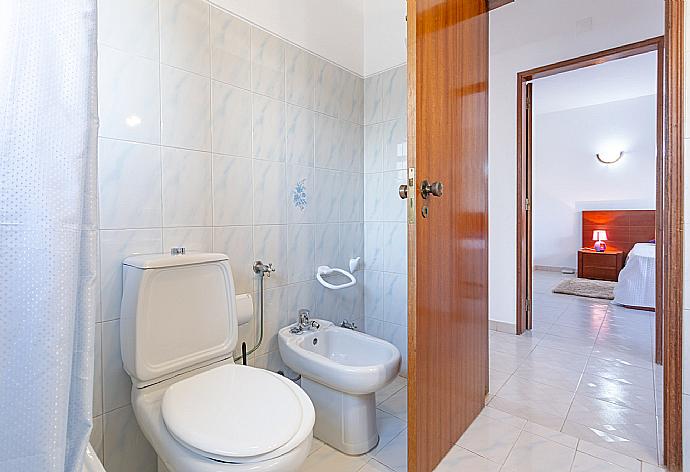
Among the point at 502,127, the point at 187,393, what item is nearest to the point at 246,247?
the point at 187,393

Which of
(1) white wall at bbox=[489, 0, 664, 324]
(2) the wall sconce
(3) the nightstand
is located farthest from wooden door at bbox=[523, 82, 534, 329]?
(2) the wall sconce

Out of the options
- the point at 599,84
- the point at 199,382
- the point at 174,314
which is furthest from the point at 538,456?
the point at 599,84

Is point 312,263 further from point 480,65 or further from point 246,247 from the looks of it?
point 480,65

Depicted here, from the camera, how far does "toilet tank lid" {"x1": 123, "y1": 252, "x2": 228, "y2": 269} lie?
1.16 m

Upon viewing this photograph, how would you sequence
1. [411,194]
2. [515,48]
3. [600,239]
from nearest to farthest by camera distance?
[411,194] → [515,48] → [600,239]

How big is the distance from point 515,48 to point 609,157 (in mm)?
3578

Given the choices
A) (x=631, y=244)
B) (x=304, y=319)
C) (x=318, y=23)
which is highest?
(x=318, y=23)

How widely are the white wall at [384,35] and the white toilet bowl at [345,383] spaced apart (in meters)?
1.63

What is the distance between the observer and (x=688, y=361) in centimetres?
122

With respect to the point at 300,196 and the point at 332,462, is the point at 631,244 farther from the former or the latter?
the point at 332,462

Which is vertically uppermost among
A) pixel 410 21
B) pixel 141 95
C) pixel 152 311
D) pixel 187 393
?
pixel 410 21

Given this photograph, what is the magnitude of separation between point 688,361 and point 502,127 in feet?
7.33

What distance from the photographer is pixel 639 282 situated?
3619 mm

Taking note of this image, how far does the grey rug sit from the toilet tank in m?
4.38
